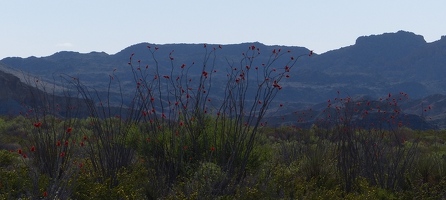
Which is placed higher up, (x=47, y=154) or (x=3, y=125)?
(x=47, y=154)

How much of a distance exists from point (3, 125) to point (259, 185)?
14.7 meters

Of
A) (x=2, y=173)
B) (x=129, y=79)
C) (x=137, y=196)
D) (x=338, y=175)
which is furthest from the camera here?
(x=129, y=79)

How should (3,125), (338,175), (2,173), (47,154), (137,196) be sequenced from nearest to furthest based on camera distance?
(137,196), (2,173), (47,154), (338,175), (3,125)

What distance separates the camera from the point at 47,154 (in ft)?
25.7

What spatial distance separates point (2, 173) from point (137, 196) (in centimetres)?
200

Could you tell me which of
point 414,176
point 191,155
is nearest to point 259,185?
point 191,155

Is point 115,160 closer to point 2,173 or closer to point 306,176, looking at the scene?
point 2,173

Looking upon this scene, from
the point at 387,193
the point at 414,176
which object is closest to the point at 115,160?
the point at 387,193

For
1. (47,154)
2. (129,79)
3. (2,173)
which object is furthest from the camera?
(129,79)

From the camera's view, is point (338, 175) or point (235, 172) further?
point (338, 175)

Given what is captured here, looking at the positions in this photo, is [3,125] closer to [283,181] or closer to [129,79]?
[283,181]

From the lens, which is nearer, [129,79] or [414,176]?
[414,176]

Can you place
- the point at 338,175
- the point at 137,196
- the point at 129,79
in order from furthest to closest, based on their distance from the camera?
1. the point at 129,79
2. the point at 338,175
3. the point at 137,196

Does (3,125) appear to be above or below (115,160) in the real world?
below
